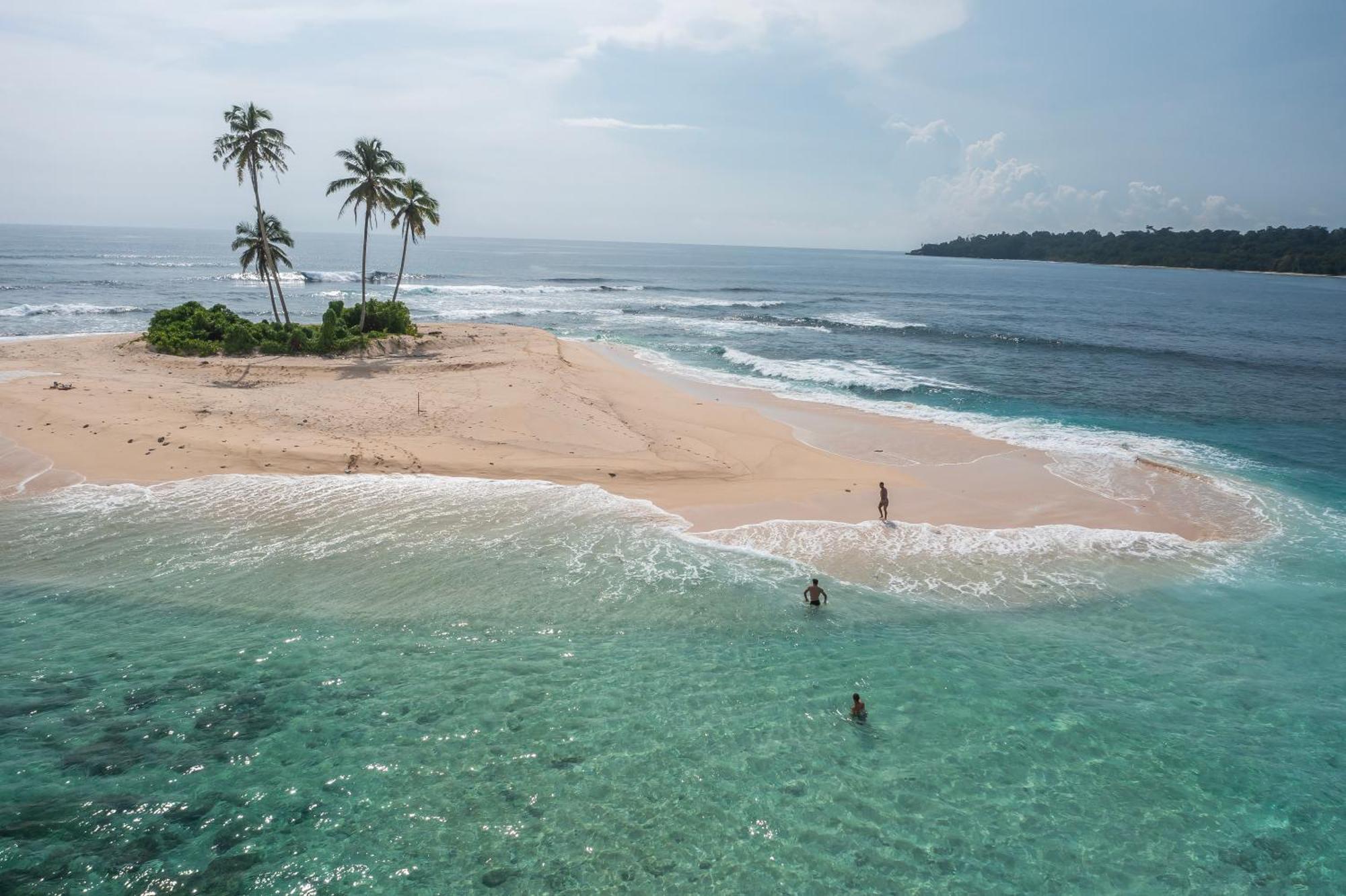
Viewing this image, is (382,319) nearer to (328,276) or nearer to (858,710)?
(858,710)

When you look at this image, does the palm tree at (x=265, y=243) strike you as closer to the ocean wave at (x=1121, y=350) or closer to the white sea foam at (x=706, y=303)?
the white sea foam at (x=706, y=303)

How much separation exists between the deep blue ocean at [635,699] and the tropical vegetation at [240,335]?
57.8 ft

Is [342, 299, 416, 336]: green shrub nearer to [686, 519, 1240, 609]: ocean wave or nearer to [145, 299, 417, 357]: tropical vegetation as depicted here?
[145, 299, 417, 357]: tropical vegetation

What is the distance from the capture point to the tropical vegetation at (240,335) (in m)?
34.0

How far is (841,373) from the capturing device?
39.5 metres

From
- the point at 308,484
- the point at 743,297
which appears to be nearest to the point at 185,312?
the point at 308,484

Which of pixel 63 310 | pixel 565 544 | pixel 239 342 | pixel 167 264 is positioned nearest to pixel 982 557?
pixel 565 544

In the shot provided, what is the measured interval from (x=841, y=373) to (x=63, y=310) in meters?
58.8

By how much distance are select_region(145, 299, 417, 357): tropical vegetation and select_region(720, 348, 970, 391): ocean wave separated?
21036mm

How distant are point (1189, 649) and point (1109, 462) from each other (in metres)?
12.7

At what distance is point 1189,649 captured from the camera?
1317 cm

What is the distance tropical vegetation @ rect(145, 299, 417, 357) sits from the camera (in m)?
34.0

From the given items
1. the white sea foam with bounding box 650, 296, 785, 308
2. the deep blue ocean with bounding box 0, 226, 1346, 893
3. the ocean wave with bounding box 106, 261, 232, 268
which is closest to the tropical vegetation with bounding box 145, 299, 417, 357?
the deep blue ocean with bounding box 0, 226, 1346, 893

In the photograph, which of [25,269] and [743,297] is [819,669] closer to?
[743,297]
